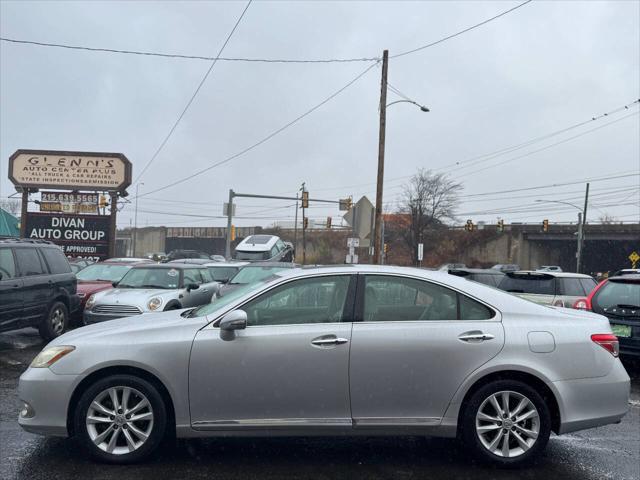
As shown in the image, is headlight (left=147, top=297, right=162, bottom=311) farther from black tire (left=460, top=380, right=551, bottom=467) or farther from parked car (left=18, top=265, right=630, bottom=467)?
black tire (left=460, top=380, right=551, bottom=467)

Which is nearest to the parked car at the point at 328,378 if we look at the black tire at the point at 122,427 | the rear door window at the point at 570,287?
the black tire at the point at 122,427

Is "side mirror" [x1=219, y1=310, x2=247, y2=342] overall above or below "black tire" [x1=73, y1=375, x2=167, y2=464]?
above

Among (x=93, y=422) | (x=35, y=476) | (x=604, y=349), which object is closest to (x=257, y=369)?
(x=93, y=422)

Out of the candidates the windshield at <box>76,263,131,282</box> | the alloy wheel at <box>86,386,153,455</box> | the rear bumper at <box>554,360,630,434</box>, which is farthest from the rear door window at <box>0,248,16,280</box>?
the rear bumper at <box>554,360,630,434</box>

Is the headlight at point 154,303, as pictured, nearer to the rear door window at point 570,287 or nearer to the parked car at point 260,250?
the rear door window at point 570,287

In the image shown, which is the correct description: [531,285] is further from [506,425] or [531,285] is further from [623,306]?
[506,425]

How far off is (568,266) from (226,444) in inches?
2894

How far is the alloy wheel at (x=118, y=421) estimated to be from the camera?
4.32 metres

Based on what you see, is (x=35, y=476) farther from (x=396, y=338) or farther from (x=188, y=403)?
(x=396, y=338)

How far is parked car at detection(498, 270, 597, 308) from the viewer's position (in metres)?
9.89

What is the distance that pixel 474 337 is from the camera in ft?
14.6

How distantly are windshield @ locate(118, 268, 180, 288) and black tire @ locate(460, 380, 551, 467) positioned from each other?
25.2 ft

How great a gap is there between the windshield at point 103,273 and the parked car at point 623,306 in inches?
392

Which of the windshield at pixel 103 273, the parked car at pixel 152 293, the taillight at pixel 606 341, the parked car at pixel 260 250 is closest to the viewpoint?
the taillight at pixel 606 341
